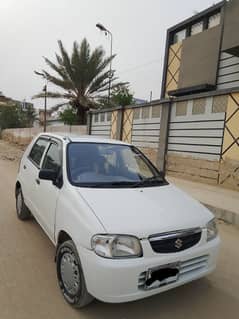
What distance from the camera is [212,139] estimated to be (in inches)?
327

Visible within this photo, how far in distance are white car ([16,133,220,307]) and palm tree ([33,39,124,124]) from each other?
16791mm

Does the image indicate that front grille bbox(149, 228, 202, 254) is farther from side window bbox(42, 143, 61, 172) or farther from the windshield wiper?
side window bbox(42, 143, 61, 172)

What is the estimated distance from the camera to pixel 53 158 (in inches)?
140

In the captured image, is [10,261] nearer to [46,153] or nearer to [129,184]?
[46,153]

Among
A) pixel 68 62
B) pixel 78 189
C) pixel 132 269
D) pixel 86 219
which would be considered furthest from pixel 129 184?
pixel 68 62

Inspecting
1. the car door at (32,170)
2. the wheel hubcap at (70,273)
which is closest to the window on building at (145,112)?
the car door at (32,170)

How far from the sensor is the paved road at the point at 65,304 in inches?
92.6

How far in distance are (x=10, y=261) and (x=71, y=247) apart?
4.10ft

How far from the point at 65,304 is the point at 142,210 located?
3.80 ft

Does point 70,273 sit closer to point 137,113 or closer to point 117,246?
point 117,246

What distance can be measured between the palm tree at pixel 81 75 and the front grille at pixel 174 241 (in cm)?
1821

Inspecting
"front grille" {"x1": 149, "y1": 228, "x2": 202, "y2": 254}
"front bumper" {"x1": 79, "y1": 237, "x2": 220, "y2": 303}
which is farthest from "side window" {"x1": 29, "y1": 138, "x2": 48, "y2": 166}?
"front grille" {"x1": 149, "y1": 228, "x2": 202, "y2": 254}

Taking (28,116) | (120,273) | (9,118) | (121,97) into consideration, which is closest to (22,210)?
(120,273)

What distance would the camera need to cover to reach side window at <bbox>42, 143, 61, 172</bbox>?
3.32 meters
